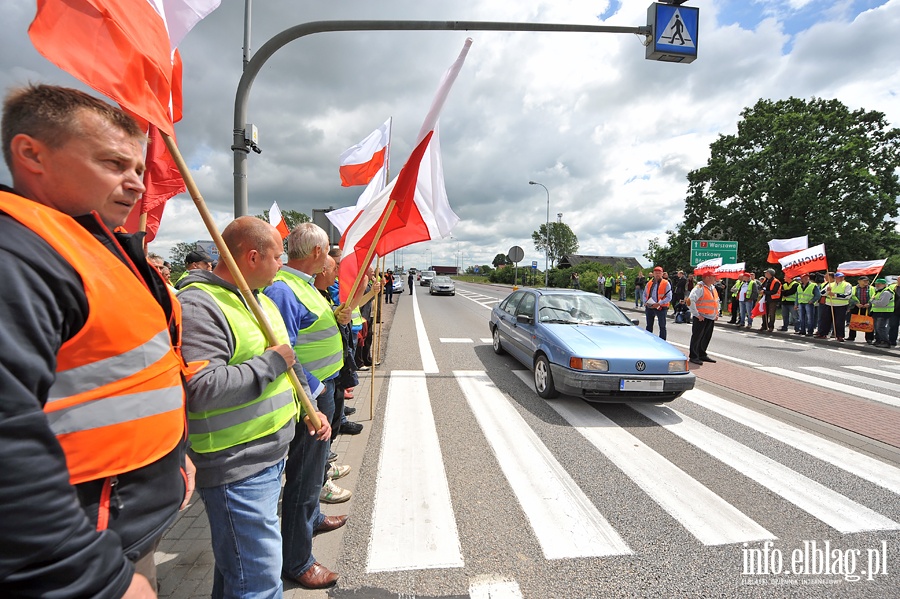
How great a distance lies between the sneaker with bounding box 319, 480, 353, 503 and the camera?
132 inches

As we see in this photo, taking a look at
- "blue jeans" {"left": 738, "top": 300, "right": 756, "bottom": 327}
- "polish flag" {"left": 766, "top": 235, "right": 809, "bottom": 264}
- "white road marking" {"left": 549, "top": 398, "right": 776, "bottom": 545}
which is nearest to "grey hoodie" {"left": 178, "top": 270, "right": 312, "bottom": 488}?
"white road marking" {"left": 549, "top": 398, "right": 776, "bottom": 545}

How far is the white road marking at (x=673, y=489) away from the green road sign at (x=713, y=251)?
20.8m

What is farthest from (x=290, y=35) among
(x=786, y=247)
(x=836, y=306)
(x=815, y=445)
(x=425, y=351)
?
(x=786, y=247)

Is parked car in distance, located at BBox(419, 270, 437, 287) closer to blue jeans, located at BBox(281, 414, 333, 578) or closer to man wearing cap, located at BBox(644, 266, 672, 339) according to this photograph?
man wearing cap, located at BBox(644, 266, 672, 339)

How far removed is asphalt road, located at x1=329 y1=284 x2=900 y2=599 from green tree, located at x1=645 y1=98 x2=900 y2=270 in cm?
2921

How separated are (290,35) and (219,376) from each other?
17.3 feet

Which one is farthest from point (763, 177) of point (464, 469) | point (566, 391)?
point (464, 469)

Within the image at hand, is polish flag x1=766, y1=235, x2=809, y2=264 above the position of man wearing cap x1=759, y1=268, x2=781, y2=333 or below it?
above

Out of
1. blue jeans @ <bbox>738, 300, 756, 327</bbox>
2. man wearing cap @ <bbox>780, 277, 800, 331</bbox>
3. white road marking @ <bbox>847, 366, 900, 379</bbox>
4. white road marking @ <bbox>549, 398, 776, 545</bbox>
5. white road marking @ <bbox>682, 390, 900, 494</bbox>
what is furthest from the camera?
blue jeans @ <bbox>738, 300, 756, 327</bbox>

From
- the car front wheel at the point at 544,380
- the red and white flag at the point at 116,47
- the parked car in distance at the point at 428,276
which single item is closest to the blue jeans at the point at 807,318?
the car front wheel at the point at 544,380

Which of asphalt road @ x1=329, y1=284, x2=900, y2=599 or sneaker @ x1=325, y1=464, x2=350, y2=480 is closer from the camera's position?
asphalt road @ x1=329, y1=284, x2=900, y2=599

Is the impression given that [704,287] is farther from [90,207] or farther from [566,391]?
[90,207]

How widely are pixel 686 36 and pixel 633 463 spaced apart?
5826 millimetres

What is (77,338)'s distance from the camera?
0.93 metres
